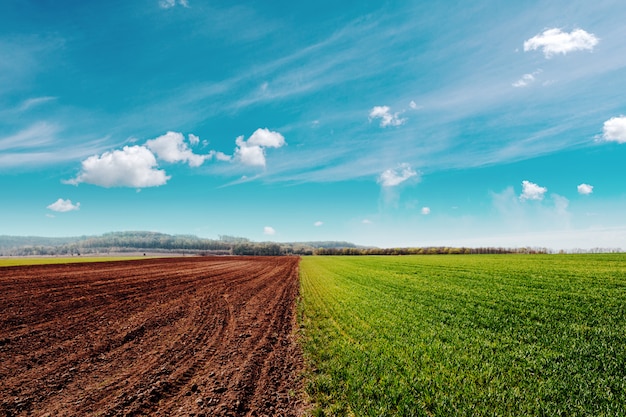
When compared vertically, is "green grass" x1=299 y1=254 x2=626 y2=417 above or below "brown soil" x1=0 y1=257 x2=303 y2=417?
above

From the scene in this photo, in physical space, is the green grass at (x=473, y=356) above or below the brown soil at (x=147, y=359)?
above

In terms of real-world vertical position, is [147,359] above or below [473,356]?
below

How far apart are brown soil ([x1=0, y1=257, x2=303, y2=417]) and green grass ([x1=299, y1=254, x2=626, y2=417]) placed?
135 centimetres

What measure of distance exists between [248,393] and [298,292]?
1729cm

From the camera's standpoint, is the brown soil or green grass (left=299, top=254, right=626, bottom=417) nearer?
green grass (left=299, top=254, right=626, bottom=417)

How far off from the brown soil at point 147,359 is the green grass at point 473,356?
4.42 feet

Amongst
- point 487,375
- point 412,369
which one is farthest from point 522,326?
point 412,369

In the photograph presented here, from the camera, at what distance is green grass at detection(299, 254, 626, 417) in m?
6.32

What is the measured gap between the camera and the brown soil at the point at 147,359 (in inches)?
266

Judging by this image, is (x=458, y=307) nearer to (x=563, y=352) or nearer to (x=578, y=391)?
(x=563, y=352)

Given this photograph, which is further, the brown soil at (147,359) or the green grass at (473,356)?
the brown soil at (147,359)

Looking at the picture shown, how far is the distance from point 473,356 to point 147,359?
9519mm

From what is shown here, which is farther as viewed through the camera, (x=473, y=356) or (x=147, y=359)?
(x=147, y=359)

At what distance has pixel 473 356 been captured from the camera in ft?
28.5
